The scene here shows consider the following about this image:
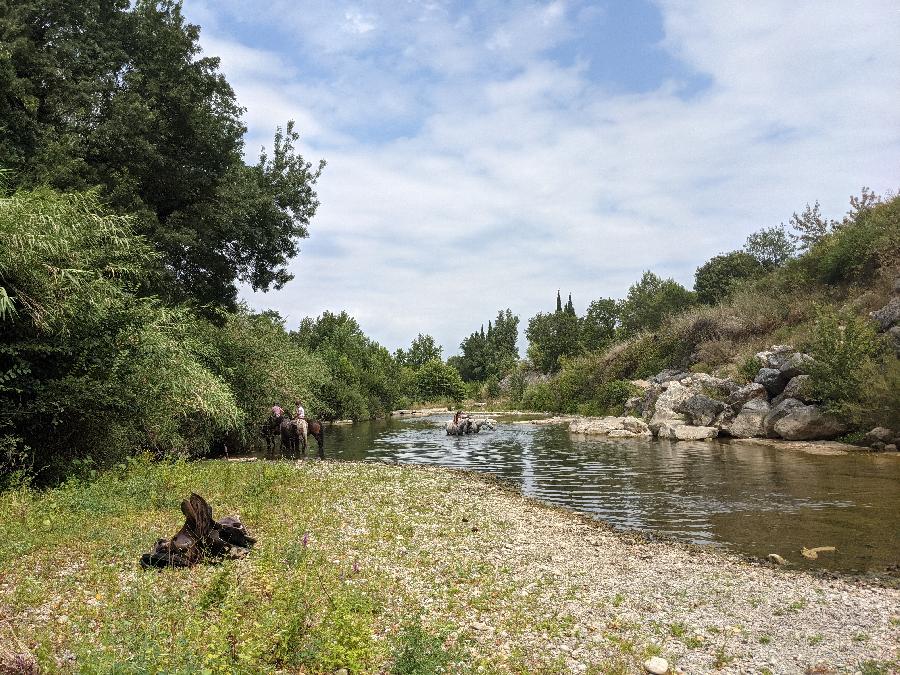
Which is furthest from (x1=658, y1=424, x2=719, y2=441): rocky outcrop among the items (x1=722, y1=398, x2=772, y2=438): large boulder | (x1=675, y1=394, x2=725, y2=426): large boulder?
(x1=675, y1=394, x2=725, y2=426): large boulder

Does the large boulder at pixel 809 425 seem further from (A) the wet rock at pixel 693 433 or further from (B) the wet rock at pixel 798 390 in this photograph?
(A) the wet rock at pixel 693 433

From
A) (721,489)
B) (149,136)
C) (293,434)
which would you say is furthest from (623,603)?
(149,136)

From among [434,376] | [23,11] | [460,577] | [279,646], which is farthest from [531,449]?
[434,376]

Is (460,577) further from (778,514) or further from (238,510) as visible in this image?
(778,514)

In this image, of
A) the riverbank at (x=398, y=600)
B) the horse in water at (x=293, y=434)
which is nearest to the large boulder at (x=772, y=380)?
the riverbank at (x=398, y=600)

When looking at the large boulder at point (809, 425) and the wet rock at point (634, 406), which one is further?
the wet rock at point (634, 406)

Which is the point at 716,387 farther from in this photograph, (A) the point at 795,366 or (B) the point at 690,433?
(A) the point at 795,366

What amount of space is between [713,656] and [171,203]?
2631 centimetres

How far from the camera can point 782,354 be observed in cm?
3741

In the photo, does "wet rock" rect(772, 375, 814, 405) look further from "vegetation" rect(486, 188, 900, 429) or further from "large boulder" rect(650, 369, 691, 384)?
"large boulder" rect(650, 369, 691, 384)

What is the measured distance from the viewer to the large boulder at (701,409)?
124 ft

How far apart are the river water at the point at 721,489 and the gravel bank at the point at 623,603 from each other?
212cm

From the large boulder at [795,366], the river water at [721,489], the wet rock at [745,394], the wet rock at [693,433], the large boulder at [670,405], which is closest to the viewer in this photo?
the river water at [721,489]

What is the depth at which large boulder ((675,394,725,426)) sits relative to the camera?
37.9 meters
